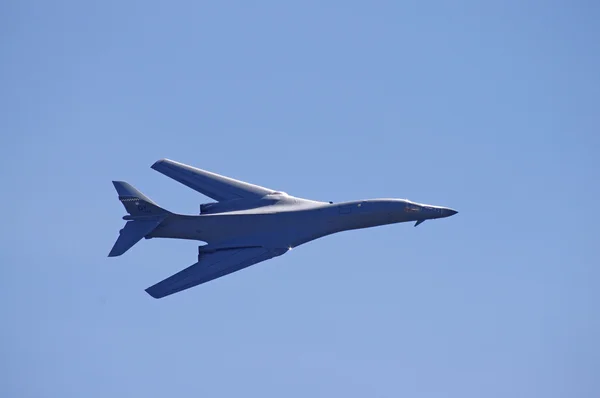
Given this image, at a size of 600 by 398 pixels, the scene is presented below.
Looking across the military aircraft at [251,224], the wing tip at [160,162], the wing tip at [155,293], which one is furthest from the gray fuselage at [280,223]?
the wing tip at [160,162]

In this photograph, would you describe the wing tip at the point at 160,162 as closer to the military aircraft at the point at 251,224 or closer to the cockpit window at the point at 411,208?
the military aircraft at the point at 251,224

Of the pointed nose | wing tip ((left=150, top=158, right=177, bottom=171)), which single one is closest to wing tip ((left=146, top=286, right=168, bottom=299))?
wing tip ((left=150, top=158, right=177, bottom=171))

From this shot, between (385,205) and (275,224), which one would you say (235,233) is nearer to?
(275,224)

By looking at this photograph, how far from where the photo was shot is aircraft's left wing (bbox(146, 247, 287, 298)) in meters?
68.9

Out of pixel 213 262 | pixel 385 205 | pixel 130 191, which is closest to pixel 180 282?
pixel 213 262

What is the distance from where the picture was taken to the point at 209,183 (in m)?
77.2

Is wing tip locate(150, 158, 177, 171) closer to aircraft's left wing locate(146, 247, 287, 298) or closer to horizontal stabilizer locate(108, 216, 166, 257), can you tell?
horizontal stabilizer locate(108, 216, 166, 257)

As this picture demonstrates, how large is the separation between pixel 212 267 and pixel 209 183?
340 inches

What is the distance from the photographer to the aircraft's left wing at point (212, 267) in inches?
2714

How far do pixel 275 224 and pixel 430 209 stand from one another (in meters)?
10.5

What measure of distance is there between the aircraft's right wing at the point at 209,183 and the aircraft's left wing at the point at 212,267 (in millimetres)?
5345

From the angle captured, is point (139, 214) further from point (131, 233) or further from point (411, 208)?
point (411, 208)

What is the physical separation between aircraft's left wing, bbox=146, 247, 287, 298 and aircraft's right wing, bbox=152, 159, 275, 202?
5.35 metres

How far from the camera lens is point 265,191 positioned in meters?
75.6
